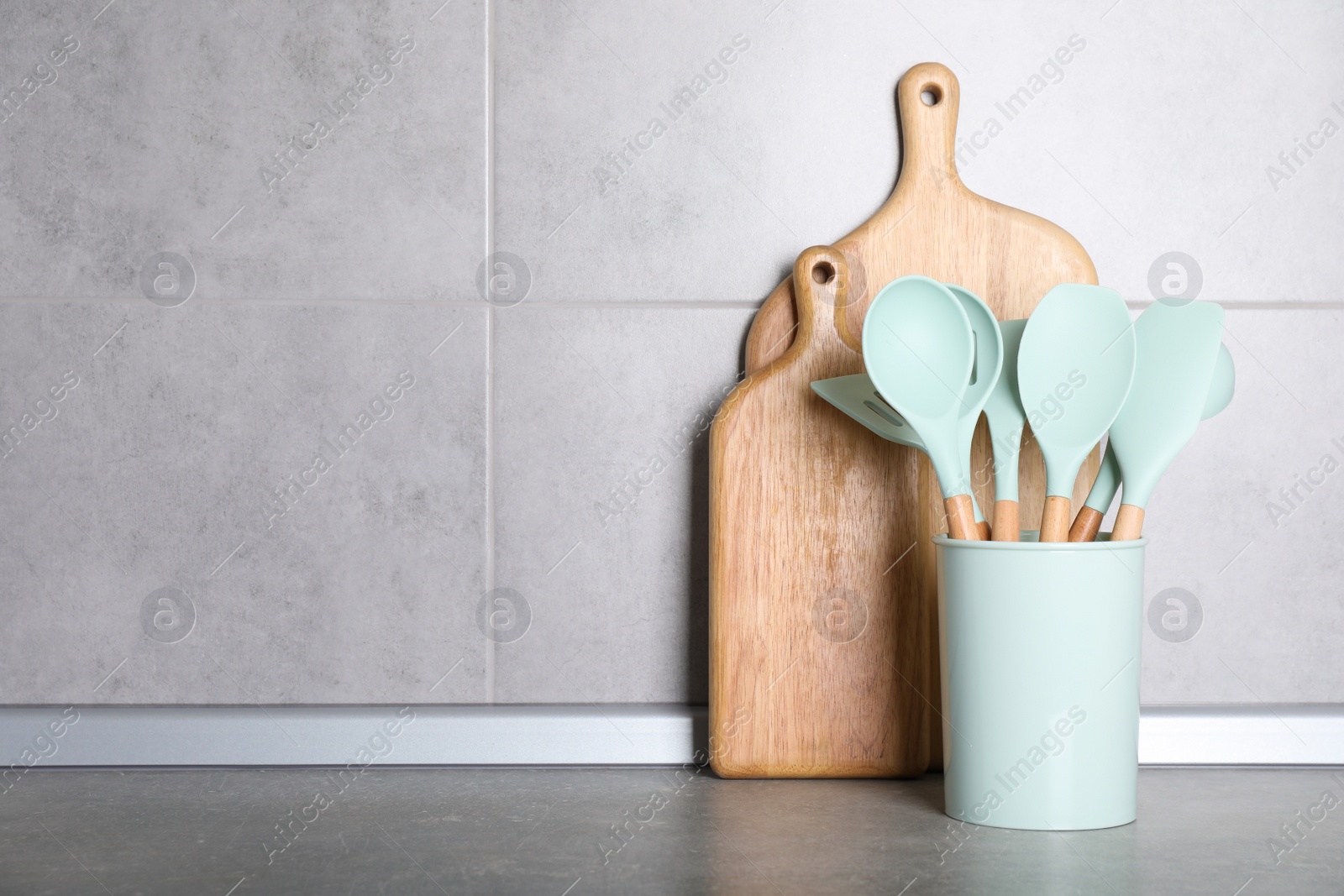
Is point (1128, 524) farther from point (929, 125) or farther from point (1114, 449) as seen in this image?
point (929, 125)

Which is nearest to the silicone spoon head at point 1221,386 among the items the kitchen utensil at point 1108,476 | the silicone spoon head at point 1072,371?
the kitchen utensil at point 1108,476

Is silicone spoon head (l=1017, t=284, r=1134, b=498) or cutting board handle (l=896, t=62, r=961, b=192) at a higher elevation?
cutting board handle (l=896, t=62, r=961, b=192)

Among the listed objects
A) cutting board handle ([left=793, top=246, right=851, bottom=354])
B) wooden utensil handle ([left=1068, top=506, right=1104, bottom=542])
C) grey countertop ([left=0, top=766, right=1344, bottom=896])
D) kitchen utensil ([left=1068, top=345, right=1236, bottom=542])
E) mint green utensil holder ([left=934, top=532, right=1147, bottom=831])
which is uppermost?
cutting board handle ([left=793, top=246, right=851, bottom=354])

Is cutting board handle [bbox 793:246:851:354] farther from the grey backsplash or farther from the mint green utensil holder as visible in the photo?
the mint green utensil holder

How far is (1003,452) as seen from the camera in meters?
0.62

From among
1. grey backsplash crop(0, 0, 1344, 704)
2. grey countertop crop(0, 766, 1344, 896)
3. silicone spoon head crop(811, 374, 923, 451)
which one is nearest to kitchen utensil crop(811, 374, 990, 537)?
silicone spoon head crop(811, 374, 923, 451)

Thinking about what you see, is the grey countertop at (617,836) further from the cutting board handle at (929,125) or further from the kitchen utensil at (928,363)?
the cutting board handle at (929,125)

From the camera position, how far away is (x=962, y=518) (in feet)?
1.95

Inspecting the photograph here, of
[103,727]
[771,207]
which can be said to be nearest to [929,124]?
[771,207]

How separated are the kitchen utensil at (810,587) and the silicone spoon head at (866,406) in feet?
0.10

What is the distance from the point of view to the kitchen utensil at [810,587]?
693mm

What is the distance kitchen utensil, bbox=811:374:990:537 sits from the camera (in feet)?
2.15

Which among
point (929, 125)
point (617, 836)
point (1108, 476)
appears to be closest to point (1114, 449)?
point (1108, 476)

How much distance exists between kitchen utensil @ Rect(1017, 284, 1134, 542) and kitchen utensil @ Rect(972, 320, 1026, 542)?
0.06ft
